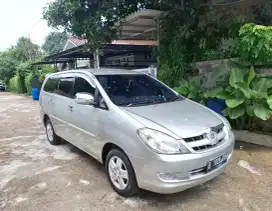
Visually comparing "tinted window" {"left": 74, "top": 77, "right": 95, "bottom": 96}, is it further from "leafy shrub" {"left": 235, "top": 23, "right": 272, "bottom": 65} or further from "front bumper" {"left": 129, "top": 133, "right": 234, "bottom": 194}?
"leafy shrub" {"left": 235, "top": 23, "right": 272, "bottom": 65}

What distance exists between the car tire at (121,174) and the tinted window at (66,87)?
5.42 ft

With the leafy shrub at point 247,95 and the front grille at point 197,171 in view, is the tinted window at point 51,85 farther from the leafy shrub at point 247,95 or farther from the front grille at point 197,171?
the front grille at point 197,171

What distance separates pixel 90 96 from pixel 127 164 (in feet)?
3.75

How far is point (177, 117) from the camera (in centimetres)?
323

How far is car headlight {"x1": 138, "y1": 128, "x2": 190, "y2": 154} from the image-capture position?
278 centimetres

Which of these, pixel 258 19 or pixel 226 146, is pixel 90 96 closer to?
pixel 226 146

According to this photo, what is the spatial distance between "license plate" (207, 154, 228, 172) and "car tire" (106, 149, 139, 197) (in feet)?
2.87

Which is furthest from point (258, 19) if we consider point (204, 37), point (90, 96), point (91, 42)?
point (90, 96)

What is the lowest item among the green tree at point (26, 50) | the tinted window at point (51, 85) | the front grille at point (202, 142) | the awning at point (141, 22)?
the front grille at point (202, 142)

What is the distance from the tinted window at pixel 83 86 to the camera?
3.99m

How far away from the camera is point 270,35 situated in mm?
4805

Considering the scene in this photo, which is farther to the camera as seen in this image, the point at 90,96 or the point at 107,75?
the point at 107,75

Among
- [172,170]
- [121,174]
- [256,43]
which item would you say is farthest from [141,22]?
[172,170]

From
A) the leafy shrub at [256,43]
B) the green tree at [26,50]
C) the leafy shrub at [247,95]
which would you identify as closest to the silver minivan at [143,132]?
the leafy shrub at [247,95]
